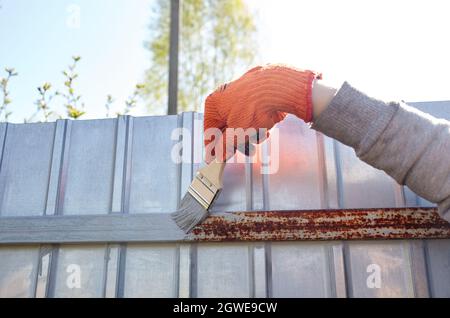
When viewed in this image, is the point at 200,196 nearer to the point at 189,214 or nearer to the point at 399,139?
the point at 189,214

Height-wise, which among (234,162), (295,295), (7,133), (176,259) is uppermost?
(7,133)

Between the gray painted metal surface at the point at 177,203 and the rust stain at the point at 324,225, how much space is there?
0.05 meters

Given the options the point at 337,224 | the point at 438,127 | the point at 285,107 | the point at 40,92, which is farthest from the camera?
the point at 40,92

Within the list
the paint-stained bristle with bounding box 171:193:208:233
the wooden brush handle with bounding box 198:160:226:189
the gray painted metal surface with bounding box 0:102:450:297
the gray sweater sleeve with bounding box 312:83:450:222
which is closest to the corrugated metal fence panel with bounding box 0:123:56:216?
the gray painted metal surface with bounding box 0:102:450:297

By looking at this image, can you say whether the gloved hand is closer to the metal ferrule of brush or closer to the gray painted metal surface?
the metal ferrule of brush

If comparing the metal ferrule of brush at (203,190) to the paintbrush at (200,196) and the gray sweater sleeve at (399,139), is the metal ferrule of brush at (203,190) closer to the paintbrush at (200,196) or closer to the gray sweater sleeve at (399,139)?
the paintbrush at (200,196)

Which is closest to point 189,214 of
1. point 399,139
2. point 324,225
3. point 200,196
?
point 200,196

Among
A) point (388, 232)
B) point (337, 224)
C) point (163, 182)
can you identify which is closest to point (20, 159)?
point (163, 182)

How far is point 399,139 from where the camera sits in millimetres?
1025

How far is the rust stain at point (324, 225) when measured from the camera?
1.22 metres

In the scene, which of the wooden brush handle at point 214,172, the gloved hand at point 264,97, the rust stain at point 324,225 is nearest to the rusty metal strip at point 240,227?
the rust stain at point 324,225

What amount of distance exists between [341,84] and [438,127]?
0.88 feet

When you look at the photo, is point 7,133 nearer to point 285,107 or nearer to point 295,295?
point 285,107

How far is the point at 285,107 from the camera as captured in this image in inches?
44.9
